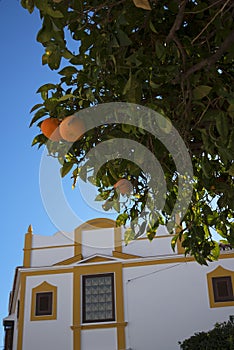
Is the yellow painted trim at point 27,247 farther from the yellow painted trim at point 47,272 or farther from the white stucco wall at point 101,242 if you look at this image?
the white stucco wall at point 101,242

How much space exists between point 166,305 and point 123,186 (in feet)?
34.8

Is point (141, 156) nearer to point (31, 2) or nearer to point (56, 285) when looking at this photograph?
point (31, 2)

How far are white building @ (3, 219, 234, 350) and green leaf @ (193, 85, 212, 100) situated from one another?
10497 millimetres

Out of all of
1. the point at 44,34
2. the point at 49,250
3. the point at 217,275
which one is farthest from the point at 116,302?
the point at 44,34

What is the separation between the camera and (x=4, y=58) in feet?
17.1

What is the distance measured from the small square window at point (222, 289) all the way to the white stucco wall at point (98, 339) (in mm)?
2839

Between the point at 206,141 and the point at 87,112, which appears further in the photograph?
the point at 87,112

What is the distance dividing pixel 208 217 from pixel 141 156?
122 cm

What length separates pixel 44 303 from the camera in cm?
1344

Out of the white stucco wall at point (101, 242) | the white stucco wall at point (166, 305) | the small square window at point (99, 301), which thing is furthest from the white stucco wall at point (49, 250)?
the white stucco wall at point (166, 305)

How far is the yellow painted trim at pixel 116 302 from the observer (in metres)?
12.9

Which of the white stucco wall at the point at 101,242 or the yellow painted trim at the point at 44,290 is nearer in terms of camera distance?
the yellow painted trim at the point at 44,290

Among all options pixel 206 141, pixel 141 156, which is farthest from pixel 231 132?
pixel 141 156

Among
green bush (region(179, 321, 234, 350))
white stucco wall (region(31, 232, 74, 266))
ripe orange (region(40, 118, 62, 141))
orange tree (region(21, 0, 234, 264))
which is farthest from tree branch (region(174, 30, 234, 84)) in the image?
white stucco wall (region(31, 232, 74, 266))
